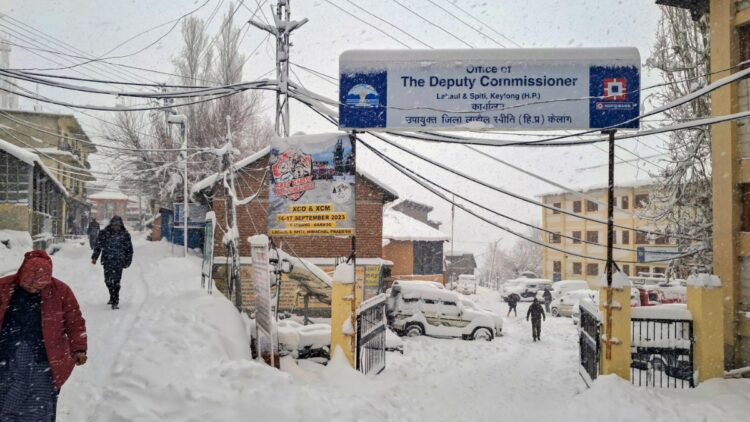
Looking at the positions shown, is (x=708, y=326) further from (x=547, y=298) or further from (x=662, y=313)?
(x=547, y=298)

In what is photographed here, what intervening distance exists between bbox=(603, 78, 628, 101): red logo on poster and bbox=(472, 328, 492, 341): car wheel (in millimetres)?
12038

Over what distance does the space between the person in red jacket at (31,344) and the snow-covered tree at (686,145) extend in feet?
54.5

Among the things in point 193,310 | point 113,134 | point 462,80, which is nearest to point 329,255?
point 193,310

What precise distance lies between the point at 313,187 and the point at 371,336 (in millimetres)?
2596

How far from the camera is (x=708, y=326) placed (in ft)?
23.7

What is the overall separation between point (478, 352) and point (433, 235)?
17090mm

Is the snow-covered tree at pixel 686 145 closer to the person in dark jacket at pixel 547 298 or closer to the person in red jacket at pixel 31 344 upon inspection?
the person in dark jacket at pixel 547 298

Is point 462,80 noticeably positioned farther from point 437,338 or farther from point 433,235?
point 433,235

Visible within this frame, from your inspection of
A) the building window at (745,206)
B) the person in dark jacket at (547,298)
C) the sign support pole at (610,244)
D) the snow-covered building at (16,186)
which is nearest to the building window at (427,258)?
the person in dark jacket at (547,298)

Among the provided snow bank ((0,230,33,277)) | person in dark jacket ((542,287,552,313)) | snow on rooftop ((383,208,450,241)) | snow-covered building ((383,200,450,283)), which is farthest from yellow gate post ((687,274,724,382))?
snow on rooftop ((383,208,450,241))

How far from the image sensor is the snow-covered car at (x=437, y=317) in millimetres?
17609

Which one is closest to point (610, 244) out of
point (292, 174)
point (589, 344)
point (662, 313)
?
point (662, 313)

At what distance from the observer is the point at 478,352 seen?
14828 mm

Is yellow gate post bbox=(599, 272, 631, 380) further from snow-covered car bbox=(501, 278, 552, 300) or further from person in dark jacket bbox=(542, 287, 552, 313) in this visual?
snow-covered car bbox=(501, 278, 552, 300)
